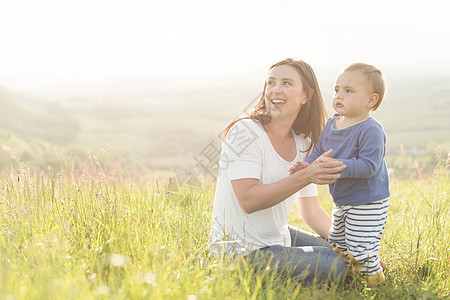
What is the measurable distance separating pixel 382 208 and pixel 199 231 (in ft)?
4.61

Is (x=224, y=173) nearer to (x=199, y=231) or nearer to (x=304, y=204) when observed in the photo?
(x=199, y=231)

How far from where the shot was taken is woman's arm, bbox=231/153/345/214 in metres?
3.00

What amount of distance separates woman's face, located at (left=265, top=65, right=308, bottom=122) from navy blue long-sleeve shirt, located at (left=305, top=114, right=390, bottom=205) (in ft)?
1.11

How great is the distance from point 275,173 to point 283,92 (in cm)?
62

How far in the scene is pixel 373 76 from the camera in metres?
3.20

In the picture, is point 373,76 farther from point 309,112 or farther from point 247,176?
point 247,176

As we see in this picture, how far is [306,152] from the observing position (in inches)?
144

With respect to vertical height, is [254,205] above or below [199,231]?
above

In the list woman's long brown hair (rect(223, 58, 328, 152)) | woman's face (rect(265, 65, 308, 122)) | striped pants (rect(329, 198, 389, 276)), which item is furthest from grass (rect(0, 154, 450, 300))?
woman's face (rect(265, 65, 308, 122))

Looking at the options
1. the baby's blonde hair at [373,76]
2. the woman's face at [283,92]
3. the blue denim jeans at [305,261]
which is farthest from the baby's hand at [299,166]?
the baby's blonde hair at [373,76]

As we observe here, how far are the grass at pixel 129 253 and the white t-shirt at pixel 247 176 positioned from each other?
0.83 ft

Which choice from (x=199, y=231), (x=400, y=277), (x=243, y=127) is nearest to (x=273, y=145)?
(x=243, y=127)

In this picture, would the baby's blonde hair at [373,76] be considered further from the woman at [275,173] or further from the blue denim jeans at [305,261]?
the blue denim jeans at [305,261]

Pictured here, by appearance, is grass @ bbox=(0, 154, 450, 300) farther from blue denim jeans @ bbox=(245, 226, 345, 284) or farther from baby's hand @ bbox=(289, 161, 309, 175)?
baby's hand @ bbox=(289, 161, 309, 175)
